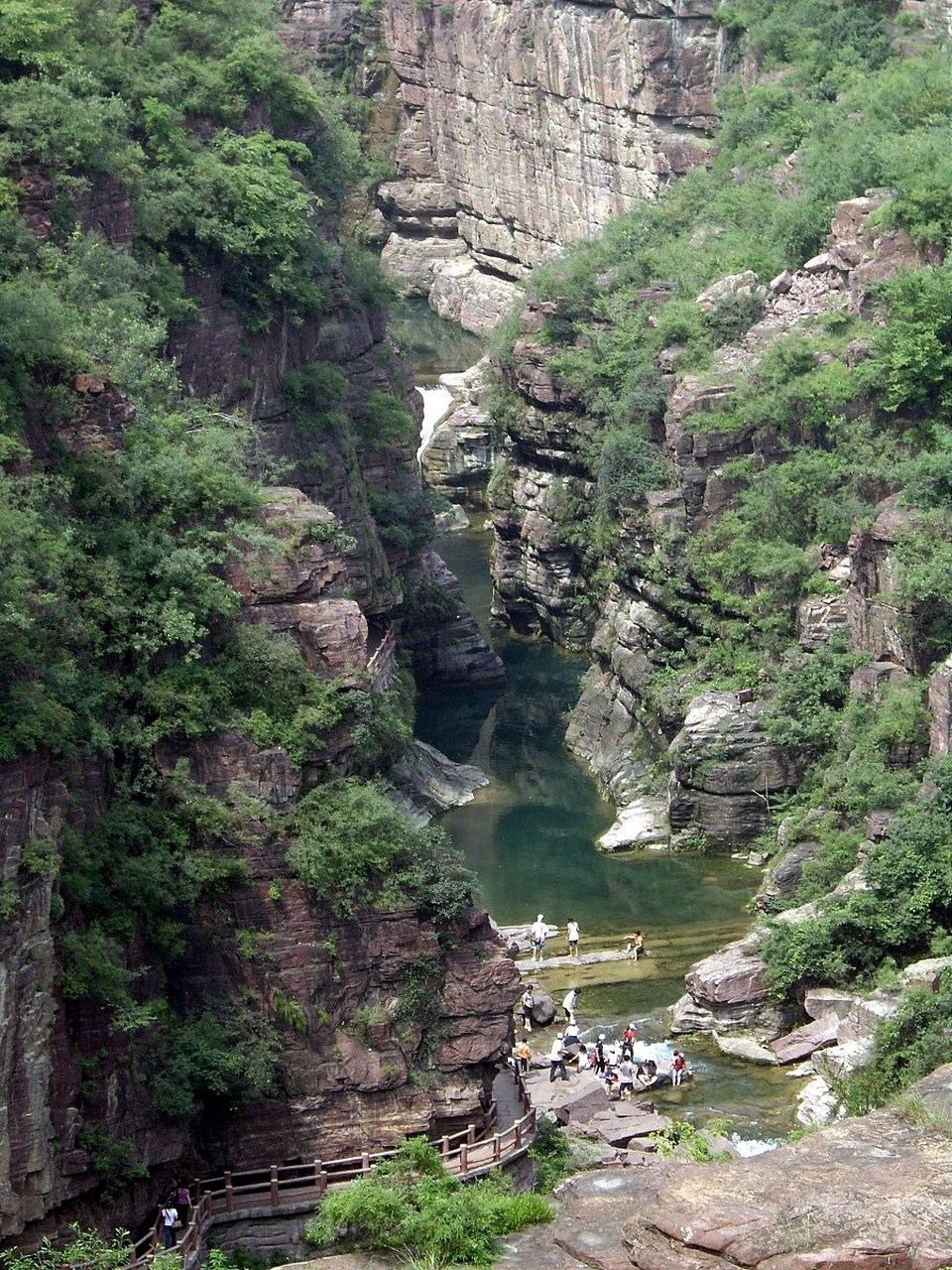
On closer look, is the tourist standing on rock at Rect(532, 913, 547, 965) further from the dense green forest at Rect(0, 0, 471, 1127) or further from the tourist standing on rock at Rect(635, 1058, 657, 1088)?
the dense green forest at Rect(0, 0, 471, 1127)

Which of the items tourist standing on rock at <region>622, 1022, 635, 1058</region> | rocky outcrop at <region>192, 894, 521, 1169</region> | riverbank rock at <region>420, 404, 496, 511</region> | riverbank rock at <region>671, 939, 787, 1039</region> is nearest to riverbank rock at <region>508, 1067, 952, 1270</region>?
rocky outcrop at <region>192, 894, 521, 1169</region>

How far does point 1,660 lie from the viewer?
99.5 feet

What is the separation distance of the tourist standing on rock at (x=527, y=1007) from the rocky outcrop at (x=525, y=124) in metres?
40.2

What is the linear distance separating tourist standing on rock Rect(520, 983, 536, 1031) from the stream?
1.15ft

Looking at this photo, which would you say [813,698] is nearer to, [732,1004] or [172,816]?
[732,1004]

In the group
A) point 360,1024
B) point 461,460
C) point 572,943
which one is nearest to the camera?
point 360,1024

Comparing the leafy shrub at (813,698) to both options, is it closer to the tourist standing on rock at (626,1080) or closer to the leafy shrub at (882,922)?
the leafy shrub at (882,922)

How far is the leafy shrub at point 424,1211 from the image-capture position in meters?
29.0

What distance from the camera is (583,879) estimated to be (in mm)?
48750

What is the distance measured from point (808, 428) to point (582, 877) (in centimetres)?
1121

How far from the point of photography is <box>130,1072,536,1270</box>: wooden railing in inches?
1303

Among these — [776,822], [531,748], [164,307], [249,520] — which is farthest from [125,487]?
[531,748]

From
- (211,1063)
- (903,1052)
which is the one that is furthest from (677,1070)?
(211,1063)

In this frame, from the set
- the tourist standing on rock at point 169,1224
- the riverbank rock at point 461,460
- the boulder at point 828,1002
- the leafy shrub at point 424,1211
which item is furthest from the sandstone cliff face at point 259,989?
the riverbank rock at point 461,460
